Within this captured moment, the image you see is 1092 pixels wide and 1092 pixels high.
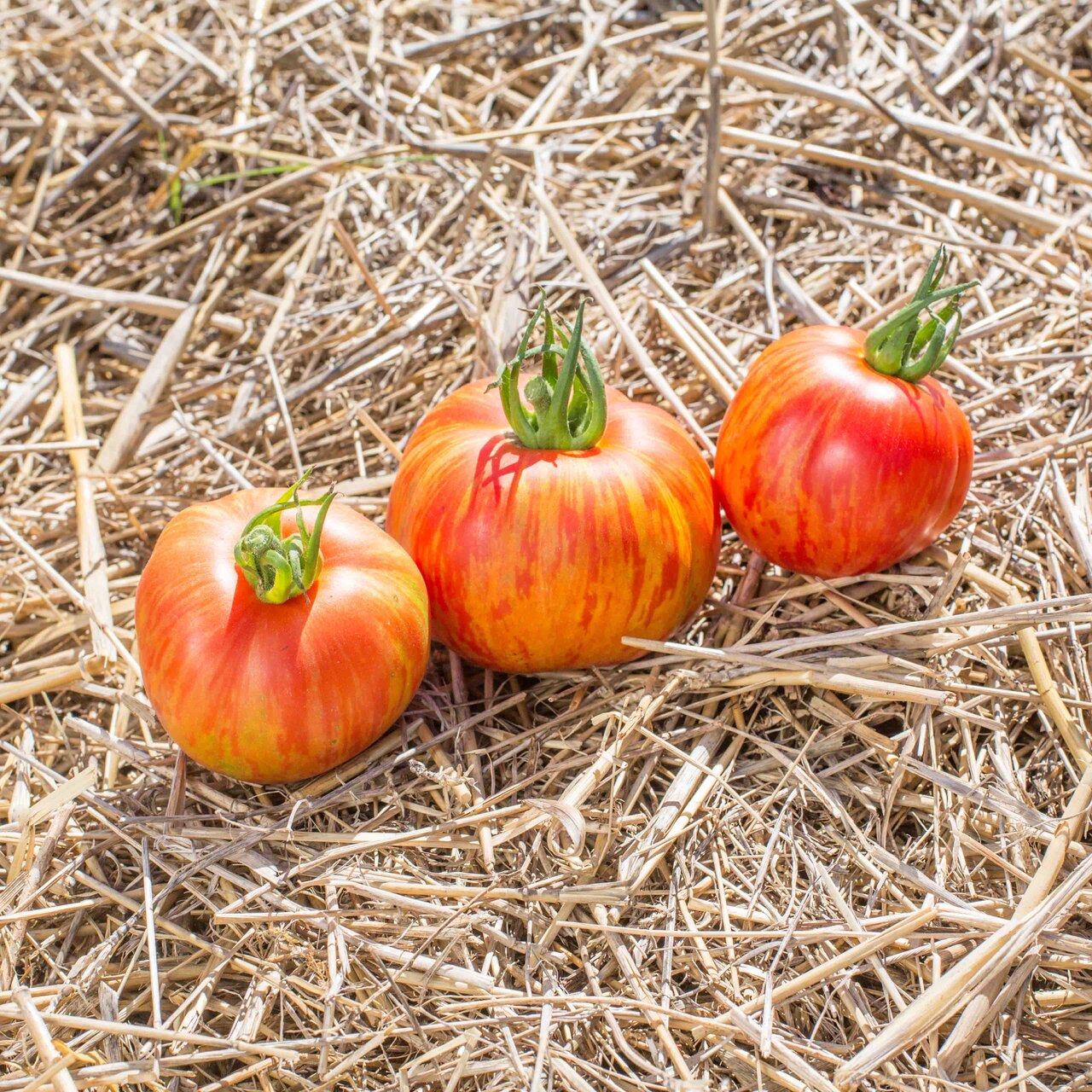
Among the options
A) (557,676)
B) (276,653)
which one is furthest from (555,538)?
(276,653)

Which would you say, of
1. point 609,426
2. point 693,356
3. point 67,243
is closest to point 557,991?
point 609,426

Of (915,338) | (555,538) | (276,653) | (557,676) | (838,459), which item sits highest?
(915,338)

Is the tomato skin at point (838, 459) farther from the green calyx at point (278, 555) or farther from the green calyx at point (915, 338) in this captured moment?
the green calyx at point (278, 555)

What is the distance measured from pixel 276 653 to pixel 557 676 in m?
0.58

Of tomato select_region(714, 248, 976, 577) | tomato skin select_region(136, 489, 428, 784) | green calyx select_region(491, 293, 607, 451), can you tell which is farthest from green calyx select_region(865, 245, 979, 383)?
tomato skin select_region(136, 489, 428, 784)

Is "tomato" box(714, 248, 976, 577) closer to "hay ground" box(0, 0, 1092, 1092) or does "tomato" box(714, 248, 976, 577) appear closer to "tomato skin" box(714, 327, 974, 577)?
"tomato skin" box(714, 327, 974, 577)

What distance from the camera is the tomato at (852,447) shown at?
198cm

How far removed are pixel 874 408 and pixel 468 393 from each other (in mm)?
762

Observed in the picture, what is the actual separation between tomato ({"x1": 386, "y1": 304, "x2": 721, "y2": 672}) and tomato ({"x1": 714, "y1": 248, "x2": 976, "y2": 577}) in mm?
129

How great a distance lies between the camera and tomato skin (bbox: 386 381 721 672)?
1.93 m

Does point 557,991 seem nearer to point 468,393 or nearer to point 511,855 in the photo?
point 511,855

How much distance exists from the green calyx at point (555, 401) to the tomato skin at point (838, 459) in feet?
0.99

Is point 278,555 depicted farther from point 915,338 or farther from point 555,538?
point 915,338

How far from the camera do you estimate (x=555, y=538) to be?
1.92 meters
